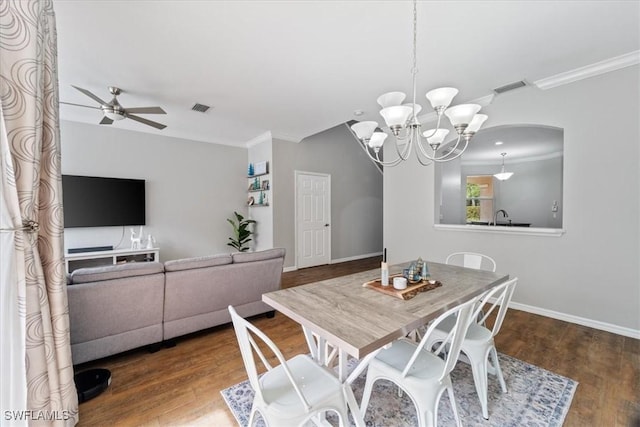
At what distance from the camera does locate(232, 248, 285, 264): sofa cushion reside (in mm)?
2695

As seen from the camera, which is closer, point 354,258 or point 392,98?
point 392,98

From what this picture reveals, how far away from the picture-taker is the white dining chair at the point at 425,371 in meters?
1.25

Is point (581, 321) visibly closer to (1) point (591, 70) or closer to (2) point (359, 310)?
(1) point (591, 70)

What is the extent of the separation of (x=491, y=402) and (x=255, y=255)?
7.35ft

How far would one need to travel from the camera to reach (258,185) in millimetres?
5387

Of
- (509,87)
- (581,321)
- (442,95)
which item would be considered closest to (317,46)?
(442,95)

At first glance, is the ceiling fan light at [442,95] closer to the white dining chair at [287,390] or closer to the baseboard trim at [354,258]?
the white dining chair at [287,390]

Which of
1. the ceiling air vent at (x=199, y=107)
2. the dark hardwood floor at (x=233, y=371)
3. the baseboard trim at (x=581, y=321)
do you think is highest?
the ceiling air vent at (x=199, y=107)

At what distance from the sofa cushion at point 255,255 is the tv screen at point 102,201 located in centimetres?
286

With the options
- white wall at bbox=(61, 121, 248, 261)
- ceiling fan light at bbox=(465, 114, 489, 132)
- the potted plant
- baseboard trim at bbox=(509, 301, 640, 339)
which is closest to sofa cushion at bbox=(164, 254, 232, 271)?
ceiling fan light at bbox=(465, 114, 489, 132)

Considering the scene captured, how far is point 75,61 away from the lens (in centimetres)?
247

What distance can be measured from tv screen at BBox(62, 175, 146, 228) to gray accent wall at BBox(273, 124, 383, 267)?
7.63ft

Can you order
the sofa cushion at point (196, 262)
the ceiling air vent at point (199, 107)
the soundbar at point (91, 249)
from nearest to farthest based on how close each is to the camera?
the sofa cushion at point (196, 262) → the ceiling air vent at point (199, 107) → the soundbar at point (91, 249)

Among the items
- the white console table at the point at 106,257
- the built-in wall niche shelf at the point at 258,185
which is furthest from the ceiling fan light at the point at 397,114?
the white console table at the point at 106,257
